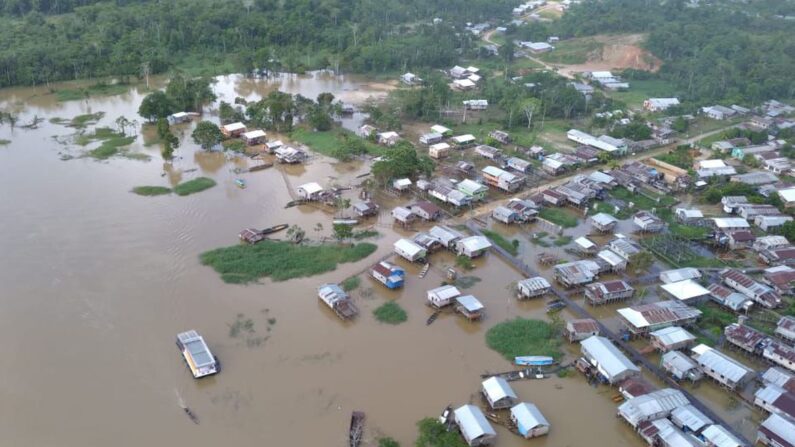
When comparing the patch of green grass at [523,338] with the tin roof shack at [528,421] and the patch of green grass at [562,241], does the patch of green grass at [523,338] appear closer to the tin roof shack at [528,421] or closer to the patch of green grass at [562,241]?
the tin roof shack at [528,421]

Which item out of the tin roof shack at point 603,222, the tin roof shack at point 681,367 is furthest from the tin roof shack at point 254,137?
the tin roof shack at point 681,367

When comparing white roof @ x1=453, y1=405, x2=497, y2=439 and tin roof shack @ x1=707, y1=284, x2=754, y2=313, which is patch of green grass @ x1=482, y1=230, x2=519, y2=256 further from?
white roof @ x1=453, y1=405, x2=497, y2=439

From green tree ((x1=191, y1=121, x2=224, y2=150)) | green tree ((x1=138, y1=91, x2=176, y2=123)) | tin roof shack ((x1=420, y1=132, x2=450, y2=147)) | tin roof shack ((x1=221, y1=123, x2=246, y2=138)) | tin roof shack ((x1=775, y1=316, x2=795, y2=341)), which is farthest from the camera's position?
green tree ((x1=138, y1=91, x2=176, y2=123))

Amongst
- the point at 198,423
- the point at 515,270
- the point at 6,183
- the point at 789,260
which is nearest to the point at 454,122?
the point at 515,270

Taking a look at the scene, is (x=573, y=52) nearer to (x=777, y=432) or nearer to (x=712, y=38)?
(x=712, y=38)

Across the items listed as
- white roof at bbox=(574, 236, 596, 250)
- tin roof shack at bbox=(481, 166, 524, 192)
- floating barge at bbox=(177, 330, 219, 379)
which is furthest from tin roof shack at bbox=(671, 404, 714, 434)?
tin roof shack at bbox=(481, 166, 524, 192)

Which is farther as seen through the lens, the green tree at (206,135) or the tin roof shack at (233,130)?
the tin roof shack at (233,130)
